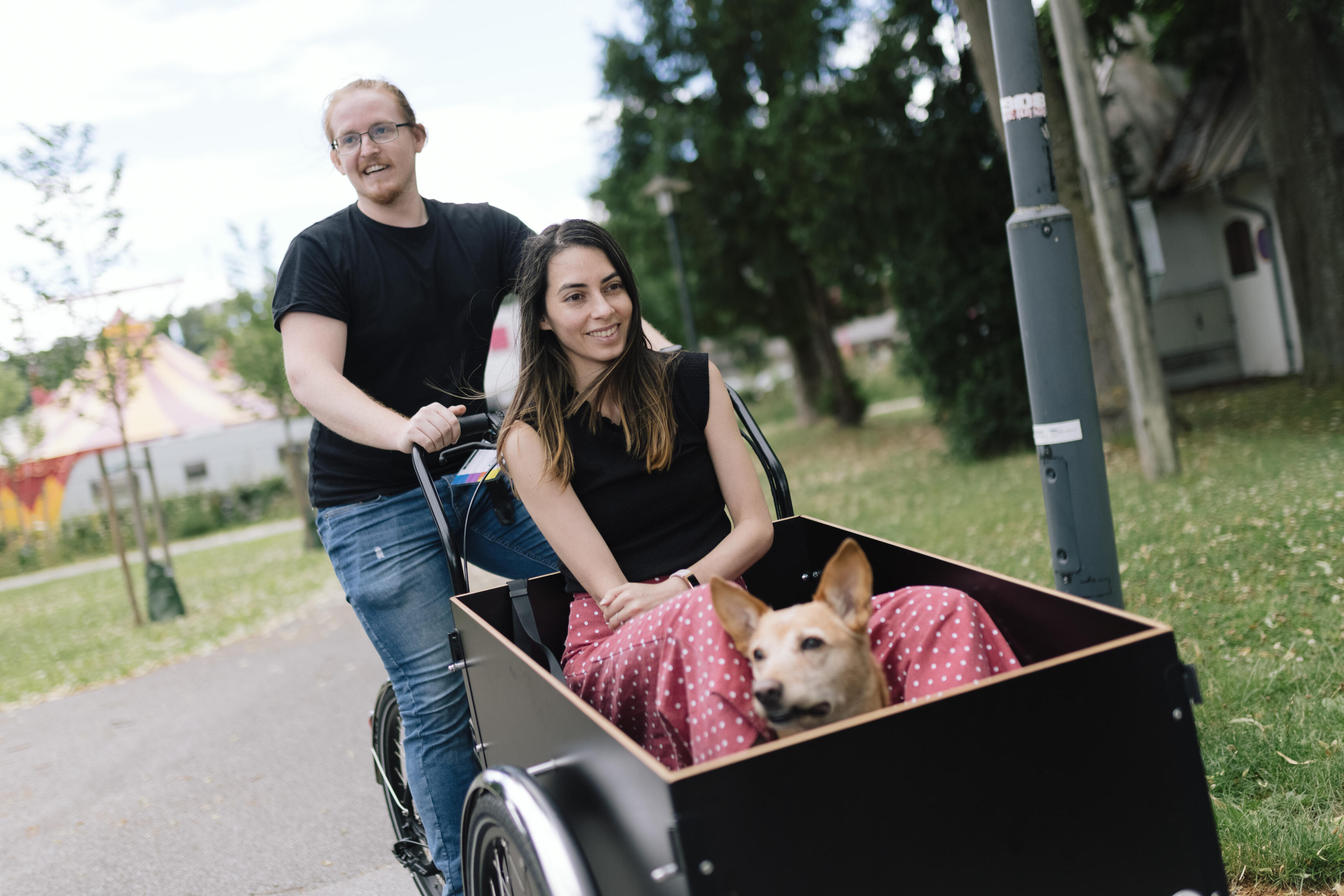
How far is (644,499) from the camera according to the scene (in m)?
2.56

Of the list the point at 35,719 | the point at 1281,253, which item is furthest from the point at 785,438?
the point at 35,719

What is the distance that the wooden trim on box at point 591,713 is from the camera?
133cm

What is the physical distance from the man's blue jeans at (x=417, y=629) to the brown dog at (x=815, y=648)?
117cm

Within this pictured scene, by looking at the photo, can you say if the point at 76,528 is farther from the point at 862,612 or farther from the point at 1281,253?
the point at 862,612

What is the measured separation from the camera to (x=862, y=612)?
5.96 feet

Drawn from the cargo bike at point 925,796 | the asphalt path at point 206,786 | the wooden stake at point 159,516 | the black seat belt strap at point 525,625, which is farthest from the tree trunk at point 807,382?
the cargo bike at point 925,796

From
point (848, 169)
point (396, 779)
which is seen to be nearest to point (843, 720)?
point (396, 779)

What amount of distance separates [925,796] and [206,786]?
15.7ft

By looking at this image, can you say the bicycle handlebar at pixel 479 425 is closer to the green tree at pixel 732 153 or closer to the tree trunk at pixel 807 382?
the green tree at pixel 732 153

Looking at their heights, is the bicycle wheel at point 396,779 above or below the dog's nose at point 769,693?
below

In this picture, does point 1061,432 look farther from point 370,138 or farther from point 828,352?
point 828,352

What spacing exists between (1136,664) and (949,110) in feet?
41.1

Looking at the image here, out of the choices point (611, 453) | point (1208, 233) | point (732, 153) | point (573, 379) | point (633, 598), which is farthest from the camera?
point (732, 153)

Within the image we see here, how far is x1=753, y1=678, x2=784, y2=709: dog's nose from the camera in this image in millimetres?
1641
